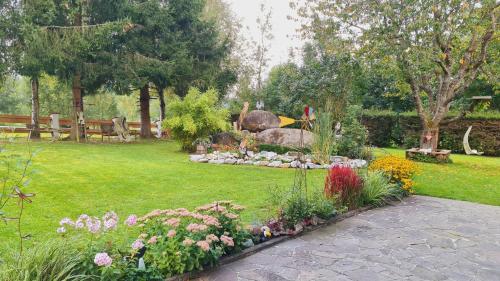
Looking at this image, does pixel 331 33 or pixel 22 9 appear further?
pixel 22 9

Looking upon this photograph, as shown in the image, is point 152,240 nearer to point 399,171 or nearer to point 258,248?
point 258,248

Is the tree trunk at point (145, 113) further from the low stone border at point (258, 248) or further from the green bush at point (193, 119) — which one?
the low stone border at point (258, 248)

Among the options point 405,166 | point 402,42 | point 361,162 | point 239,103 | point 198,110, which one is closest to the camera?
point 405,166

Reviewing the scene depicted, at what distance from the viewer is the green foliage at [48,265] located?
216 cm

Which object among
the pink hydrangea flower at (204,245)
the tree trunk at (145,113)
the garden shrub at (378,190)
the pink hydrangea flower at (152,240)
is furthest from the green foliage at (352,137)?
the tree trunk at (145,113)

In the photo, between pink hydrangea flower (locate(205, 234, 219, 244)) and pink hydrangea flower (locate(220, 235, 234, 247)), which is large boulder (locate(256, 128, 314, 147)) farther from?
pink hydrangea flower (locate(205, 234, 219, 244))

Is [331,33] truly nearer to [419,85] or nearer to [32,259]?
[419,85]

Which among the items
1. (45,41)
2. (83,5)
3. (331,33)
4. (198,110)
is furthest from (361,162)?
(83,5)

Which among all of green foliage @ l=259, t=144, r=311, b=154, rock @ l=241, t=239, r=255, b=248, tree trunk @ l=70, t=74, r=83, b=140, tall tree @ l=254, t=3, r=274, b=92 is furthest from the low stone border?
tall tree @ l=254, t=3, r=274, b=92

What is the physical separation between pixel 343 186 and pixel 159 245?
2.92 meters

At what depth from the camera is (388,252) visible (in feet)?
11.2

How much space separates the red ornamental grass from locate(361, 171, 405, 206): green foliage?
0.88ft

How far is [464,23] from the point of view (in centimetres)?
868

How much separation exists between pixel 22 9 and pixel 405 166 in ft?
41.9
